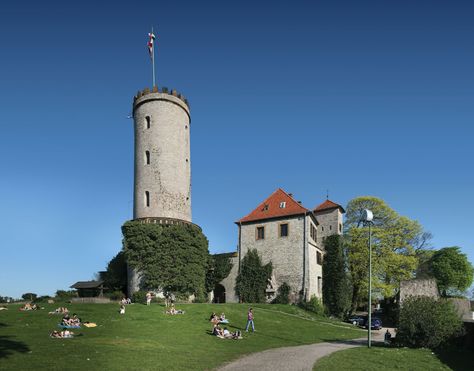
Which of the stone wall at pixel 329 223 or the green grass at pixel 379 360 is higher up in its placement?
the stone wall at pixel 329 223

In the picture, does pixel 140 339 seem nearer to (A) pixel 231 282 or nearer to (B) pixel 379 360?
(B) pixel 379 360

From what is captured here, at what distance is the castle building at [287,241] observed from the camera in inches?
1633

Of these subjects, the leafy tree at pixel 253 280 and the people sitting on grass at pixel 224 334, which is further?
the leafy tree at pixel 253 280

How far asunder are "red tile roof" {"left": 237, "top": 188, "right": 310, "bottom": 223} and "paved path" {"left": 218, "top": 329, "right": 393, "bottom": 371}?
23.6 metres

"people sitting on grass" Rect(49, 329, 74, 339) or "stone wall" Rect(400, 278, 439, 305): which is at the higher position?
"stone wall" Rect(400, 278, 439, 305)

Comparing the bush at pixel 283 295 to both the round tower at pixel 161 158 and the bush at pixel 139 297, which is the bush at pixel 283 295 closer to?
the round tower at pixel 161 158

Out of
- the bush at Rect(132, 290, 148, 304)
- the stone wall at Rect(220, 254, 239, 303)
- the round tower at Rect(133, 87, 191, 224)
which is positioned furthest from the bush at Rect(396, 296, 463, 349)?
the stone wall at Rect(220, 254, 239, 303)

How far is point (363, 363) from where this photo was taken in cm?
1559

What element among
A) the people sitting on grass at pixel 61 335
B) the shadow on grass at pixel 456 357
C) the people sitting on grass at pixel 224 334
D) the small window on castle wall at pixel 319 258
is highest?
the small window on castle wall at pixel 319 258

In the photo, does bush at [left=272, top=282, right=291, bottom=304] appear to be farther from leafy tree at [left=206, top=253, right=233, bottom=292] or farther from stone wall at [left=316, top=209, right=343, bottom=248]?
stone wall at [left=316, top=209, right=343, bottom=248]

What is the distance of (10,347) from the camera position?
575 inches

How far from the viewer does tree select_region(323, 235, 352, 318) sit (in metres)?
43.6

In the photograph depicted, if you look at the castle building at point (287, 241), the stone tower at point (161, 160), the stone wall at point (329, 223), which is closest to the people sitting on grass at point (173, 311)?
the stone tower at point (161, 160)

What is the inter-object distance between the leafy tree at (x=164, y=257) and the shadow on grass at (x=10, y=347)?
764 inches
